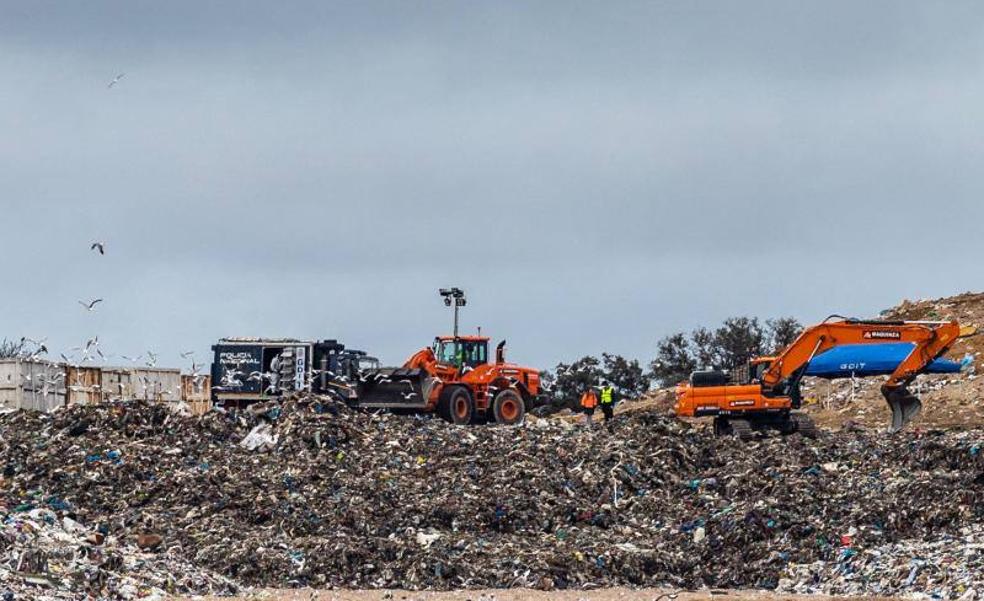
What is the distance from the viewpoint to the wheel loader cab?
3309 centimetres

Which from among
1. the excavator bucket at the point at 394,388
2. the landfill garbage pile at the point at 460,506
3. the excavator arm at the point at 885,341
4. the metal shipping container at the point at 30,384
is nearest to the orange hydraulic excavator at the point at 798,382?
the excavator arm at the point at 885,341

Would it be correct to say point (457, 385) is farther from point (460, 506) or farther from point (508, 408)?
point (460, 506)

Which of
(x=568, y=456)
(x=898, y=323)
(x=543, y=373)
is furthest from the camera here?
(x=543, y=373)

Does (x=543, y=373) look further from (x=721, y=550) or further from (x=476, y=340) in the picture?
(x=721, y=550)

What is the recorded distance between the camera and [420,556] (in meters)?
17.9

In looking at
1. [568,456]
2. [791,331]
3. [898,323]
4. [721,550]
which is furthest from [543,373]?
[721,550]

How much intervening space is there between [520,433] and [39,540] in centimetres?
1069

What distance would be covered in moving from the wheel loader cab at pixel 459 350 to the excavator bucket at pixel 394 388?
1487 millimetres

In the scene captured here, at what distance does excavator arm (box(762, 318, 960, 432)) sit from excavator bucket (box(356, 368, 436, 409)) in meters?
7.07

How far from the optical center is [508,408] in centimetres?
3256

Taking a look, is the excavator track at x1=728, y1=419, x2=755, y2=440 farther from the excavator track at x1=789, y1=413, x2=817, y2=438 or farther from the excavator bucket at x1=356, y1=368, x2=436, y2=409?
the excavator bucket at x1=356, y1=368, x2=436, y2=409

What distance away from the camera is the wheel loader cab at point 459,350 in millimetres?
33094

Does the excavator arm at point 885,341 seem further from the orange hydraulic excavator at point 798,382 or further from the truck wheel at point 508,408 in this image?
the truck wheel at point 508,408

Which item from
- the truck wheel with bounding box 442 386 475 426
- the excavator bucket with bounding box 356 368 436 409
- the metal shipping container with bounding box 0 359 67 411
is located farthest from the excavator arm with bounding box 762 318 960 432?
the metal shipping container with bounding box 0 359 67 411
